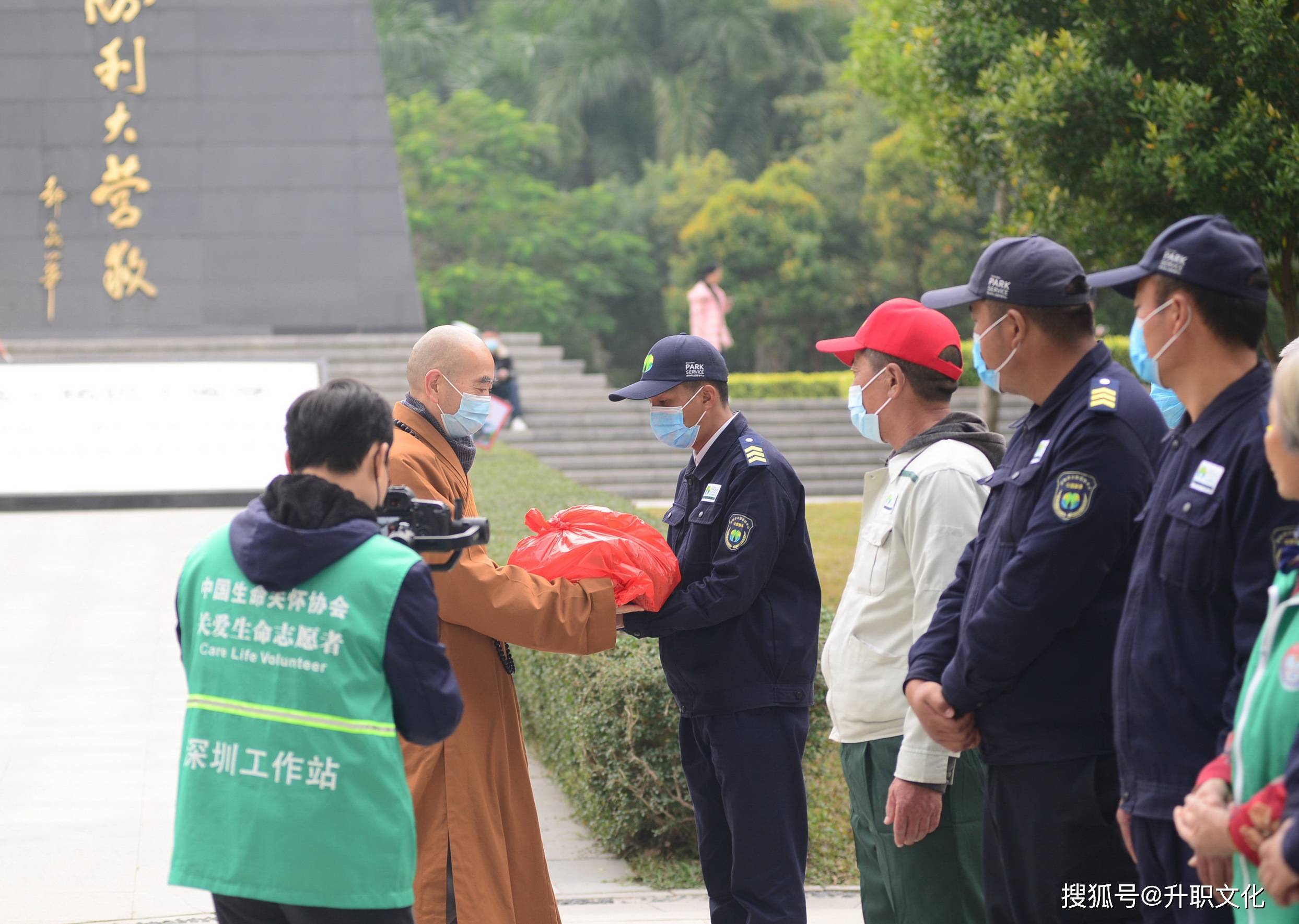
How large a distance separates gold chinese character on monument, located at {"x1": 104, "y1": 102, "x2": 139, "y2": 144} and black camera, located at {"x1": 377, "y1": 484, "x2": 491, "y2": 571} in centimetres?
1807

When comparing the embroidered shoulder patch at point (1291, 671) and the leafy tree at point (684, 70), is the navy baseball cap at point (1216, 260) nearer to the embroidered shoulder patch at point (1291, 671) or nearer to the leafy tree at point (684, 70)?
the embroidered shoulder patch at point (1291, 671)

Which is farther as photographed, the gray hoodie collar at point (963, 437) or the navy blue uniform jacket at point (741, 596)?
the navy blue uniform jacket at point (741, 596)

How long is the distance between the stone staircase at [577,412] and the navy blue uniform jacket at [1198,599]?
1245 cm

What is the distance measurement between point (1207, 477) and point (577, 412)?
14694 millimetres

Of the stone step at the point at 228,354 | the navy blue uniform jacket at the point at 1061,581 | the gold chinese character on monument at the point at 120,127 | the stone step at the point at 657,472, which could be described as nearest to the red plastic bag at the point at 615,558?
the navy blue uniform jacket at the point at 1061,581

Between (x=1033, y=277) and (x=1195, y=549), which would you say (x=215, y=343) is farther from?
(x=1195, y=549)

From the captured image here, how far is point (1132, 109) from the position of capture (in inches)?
261

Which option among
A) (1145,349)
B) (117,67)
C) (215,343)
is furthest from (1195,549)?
(117,67)

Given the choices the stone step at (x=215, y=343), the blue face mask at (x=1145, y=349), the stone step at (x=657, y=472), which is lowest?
the stone step at (x=657, y=472)

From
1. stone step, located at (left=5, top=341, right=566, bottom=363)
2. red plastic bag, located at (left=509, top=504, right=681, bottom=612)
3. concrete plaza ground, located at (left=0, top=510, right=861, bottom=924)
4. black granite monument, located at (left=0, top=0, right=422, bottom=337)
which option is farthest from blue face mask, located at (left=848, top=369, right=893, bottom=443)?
black granite monument, located at (left=0, top=0, right=422, bottom=337)

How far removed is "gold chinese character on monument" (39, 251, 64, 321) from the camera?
18266 millimetres

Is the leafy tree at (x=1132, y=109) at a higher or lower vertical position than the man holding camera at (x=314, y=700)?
higher

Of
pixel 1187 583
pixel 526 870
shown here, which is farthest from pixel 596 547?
pixel 1187 583

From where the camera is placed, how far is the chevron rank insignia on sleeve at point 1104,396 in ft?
8.05
